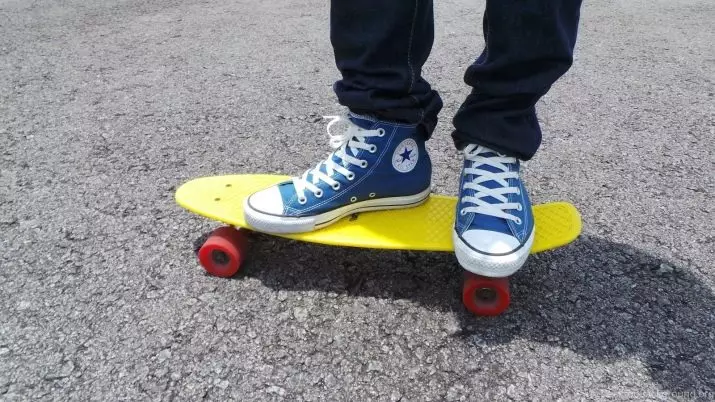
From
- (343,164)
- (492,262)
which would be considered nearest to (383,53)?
(343,164)

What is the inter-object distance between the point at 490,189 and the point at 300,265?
52 centimetres

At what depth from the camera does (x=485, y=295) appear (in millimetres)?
1357

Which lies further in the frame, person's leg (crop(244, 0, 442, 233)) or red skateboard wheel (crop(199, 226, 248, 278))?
red skateboard wheel (crop(199, 226, 248, 278))

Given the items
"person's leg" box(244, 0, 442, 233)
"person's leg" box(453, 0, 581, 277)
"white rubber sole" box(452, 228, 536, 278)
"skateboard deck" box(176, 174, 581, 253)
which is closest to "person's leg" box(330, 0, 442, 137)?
"person's leg" box(244, 0, 442, 233)

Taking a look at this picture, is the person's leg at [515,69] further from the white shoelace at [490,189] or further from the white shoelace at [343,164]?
the white shoelace at [343,164]

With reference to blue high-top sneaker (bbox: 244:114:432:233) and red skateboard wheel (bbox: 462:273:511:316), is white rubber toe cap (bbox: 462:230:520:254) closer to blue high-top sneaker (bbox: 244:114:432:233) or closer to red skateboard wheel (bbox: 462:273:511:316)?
red skateboard wheel (bbox: 462:273:511:316)

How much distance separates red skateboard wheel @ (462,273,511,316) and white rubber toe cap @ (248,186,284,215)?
48 centimetres

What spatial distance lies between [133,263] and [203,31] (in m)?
2.17

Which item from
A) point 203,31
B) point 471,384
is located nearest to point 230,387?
point 471,384

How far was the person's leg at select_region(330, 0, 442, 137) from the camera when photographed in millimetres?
1315

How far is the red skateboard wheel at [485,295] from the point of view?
4.35 ft

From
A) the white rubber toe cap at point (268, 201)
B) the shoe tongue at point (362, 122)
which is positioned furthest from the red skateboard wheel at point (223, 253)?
the shoe tongue at point (362, 122)

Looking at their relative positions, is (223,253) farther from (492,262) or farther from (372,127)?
(492,262)

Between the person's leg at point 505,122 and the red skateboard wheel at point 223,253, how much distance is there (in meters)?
0.54
